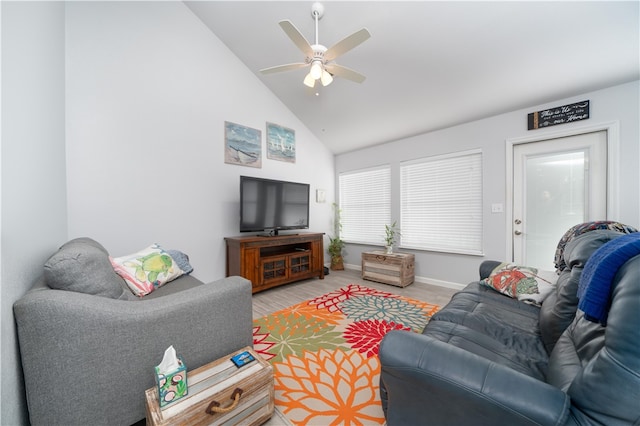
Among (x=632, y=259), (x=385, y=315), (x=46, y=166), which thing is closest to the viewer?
(x=632, y=259)

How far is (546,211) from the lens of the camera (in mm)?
2729

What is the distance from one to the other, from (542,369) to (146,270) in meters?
2.57

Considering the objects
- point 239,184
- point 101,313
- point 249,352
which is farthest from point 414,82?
point 101,313

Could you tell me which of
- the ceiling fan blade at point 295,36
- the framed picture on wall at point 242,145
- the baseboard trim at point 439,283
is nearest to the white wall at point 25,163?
the ceiling fan blade at point 295,36

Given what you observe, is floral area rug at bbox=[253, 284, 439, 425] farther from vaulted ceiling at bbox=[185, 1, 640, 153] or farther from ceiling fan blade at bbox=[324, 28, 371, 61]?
vaulted ceiling at bbox=[185, 1, 640, 153]

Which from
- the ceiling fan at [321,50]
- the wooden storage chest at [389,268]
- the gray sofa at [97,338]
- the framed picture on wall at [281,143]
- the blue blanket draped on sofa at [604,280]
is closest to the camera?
the blue blanket draped on sofa at [604,280]

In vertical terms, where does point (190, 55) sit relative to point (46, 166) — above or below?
above

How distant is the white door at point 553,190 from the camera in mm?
2426

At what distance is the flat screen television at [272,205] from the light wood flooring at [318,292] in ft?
2.92

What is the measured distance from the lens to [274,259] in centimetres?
321

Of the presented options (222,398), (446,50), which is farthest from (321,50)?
(222,398)

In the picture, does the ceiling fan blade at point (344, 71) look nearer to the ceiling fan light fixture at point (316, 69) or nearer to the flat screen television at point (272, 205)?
the ceiling fan light fixture at point (316, 69)

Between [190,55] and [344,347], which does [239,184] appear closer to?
[190,55]

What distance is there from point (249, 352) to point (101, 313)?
2.38ft
